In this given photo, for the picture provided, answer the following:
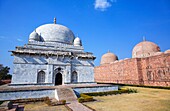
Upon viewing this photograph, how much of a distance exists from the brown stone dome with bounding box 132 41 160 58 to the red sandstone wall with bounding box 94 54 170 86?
3.83 m

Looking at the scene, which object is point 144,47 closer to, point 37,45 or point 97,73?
point 97,73

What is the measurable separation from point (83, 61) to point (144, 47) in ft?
55.0

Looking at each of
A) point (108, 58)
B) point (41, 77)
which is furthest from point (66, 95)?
point (108, 58)

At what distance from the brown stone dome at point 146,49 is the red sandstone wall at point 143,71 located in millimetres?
3830

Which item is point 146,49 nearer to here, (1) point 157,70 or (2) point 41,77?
(1) point 157,70

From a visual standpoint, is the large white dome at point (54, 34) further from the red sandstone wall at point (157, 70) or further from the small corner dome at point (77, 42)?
the red sandstone wall at point (157, 70)

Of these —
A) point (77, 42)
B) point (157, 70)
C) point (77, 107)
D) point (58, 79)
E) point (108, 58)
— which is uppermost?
point (77, 42)

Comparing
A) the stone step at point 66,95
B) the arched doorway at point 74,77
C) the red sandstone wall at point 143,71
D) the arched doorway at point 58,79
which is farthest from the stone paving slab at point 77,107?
the red sandstone wall at point 143,71

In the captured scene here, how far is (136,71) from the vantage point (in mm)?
22297

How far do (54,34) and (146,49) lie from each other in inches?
808

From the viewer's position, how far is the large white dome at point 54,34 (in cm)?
1778

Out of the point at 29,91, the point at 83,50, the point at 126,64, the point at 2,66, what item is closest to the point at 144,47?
the point at 126,64

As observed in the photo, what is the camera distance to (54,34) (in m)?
18.0

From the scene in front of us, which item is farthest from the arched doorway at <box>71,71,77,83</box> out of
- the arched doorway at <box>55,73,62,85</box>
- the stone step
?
the stone step
